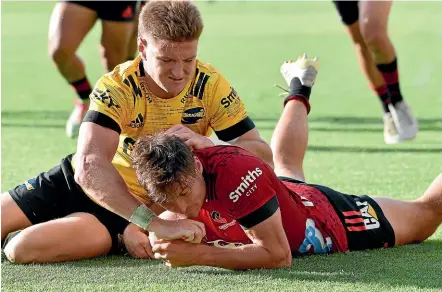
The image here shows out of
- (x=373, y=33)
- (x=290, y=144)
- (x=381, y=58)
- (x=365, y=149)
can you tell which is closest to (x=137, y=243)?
(x=290, y=144)

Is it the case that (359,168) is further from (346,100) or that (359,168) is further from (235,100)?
(346,100)

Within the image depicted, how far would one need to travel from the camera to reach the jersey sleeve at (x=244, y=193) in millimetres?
4723

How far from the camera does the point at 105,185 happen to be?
4941 mm

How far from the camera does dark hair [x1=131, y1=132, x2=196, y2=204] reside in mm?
4551

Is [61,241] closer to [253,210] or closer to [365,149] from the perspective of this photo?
[253,210]

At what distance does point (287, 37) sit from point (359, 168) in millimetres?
11315

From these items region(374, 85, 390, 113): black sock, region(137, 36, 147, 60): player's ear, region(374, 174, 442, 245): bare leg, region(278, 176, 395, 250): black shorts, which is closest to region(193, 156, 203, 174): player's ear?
region(137, 36, 147, 60): player's ear

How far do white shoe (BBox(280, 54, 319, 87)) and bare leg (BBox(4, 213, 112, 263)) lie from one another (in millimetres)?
1913

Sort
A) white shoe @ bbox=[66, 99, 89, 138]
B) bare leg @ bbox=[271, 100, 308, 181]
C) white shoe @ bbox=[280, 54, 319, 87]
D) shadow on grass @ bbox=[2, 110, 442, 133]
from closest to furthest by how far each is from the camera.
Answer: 1. bare leg @ bbox=[271, 100, 308, 181]
2. white shoe @ bbox=[280, 54, 319, 87]
3. white shoe @ bbox=[66, 99, 89, 138]
4. shadow on grass @ bbox=[2, 110, 442, 133]

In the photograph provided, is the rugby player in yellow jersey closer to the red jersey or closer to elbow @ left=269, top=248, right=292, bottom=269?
the red jersey

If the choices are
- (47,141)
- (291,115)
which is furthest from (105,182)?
(47,141)

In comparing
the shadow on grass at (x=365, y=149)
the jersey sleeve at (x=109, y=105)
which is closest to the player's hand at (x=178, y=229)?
the jersey sleeve at (x=109, y=105)

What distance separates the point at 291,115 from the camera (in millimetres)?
6488

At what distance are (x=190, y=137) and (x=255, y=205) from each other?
1.55 ft
